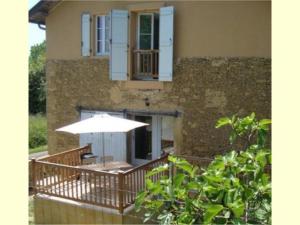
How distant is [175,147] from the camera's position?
1254cm

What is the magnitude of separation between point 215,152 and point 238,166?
9.30 meters

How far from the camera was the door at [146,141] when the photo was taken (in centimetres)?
1309

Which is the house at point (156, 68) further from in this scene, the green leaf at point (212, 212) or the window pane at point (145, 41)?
the green leaf at point (212, 212)

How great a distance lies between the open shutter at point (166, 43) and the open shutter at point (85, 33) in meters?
2.86

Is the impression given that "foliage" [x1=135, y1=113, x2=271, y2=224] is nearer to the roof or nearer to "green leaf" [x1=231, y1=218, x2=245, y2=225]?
"green leaf" [x1=231, y1=218, x2=245, y2=225]

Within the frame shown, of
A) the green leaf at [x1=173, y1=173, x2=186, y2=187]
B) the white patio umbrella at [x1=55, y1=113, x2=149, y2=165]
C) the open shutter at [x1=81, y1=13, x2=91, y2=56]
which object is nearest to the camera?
the green leaf at [x1=173, y1=173, x2=186, y2=187]

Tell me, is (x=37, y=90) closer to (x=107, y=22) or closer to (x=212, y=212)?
(x=107, y=22)

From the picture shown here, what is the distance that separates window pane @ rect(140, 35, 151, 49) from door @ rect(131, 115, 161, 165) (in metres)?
2.30

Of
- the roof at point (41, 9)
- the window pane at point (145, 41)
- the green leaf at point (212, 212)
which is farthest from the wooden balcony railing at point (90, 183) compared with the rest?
the green leaf at point (212, 212)

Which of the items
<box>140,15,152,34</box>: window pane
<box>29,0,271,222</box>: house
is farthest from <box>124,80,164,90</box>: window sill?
<box>140,15,152,34</box>: window pane

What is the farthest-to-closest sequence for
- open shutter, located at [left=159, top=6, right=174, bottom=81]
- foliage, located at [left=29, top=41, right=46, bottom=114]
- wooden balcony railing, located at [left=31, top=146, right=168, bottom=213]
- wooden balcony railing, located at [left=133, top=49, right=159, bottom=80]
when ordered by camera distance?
foliage, located at [left=29, top=41, right=46, bottom=114] → wooden balcony railing, located at [left=133, top=49, right=159, bottom=80] → open shutter, located at [left=159, top=6, right=174, bottom=81] → wooden balcony railing, located at [left=31, top=146, right=168, bottom=213]

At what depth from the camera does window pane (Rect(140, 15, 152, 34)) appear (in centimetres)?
1280
